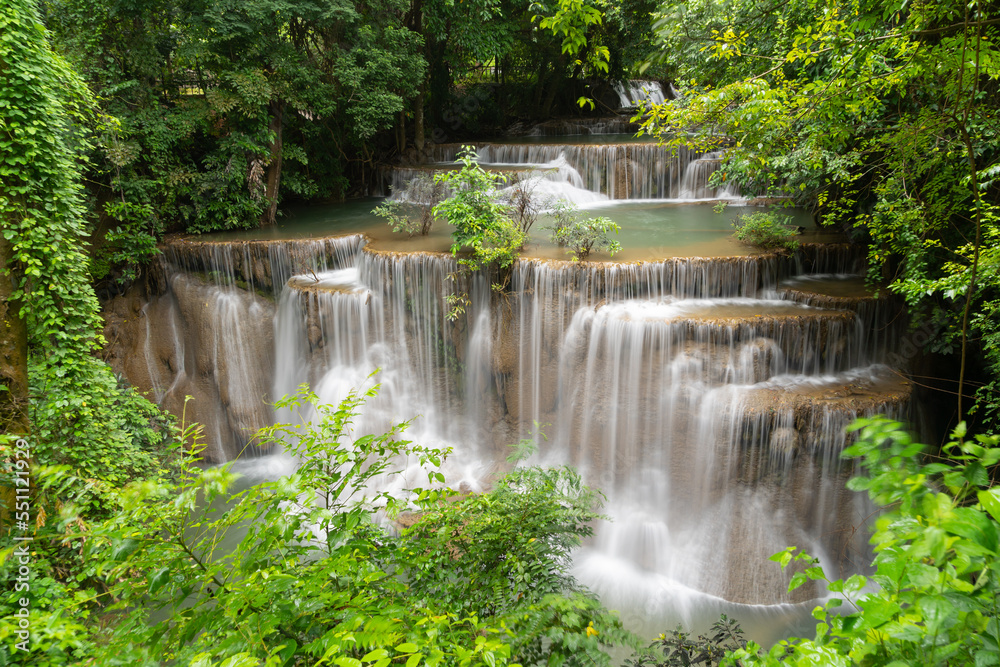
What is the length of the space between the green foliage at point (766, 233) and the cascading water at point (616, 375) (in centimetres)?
37

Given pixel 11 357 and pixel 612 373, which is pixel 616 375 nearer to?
pixel 612 373

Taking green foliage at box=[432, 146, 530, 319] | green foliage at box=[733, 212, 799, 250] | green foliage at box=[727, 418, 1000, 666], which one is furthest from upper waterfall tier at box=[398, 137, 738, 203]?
green foliage at box=[727, 418, 1000, 666]

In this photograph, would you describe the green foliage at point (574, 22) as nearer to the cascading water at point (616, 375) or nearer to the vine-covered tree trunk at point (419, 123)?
the cascading water at point (616, 375)

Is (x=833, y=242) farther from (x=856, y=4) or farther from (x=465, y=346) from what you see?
(x=465, y=346)

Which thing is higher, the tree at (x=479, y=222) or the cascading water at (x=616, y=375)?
Result: the tree at (x=479, y=222)

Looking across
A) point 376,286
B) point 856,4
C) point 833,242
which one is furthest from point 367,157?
point 856,4

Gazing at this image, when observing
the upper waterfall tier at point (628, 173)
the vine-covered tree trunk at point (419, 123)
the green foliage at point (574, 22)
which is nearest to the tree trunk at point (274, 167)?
the upper waterfall tier at point (628, 173)

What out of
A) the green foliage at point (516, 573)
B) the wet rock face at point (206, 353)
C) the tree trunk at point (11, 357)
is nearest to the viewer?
the green foliage at point (516, 573)

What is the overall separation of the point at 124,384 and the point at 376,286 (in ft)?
16.5

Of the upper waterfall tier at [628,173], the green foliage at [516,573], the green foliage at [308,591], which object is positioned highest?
the upper waterfall tier at [628,173]

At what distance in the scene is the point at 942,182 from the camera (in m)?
5.54

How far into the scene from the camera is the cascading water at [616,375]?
6762 mm

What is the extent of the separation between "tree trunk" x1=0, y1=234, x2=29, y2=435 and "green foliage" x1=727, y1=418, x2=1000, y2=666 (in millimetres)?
7184

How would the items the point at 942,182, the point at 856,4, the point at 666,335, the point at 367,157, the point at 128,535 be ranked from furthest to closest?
the point at 367,157 → the point at 666,335 → the point at 942,182 → the point at 856,4 → the point at 128,535
